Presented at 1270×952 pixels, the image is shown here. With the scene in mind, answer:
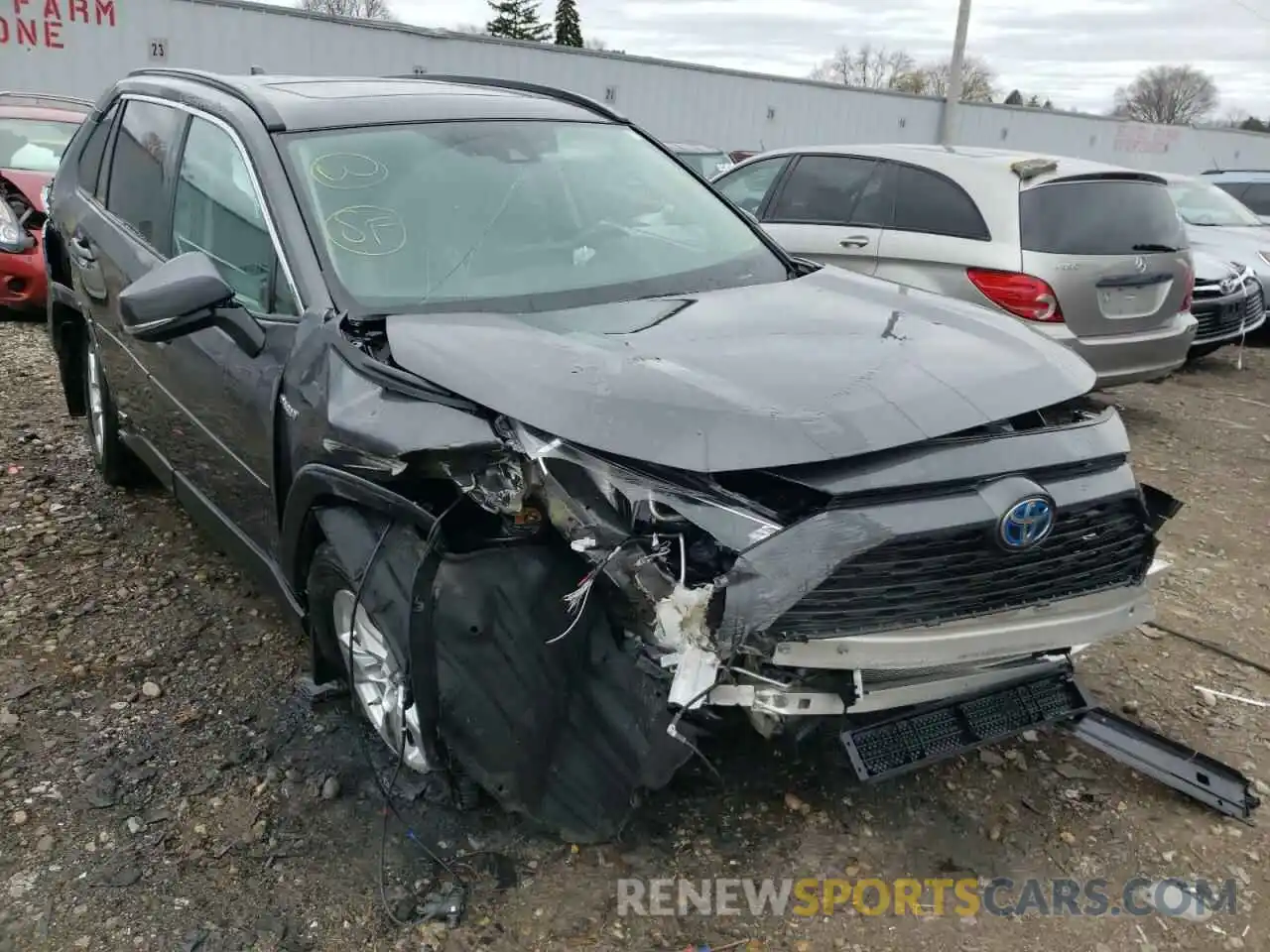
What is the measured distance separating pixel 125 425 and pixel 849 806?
3403 millimetres

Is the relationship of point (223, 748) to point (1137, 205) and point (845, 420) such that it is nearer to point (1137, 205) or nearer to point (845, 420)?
point (845, 420)

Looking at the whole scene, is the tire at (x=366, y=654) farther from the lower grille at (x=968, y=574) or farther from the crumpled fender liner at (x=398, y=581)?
the lower grille at (x=968, y=574)

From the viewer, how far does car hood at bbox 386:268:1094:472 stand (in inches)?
86.5

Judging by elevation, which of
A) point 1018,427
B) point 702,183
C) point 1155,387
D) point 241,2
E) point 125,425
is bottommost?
point 1155,387

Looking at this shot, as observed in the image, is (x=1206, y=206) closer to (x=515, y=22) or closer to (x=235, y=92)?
(x=235, y=92)

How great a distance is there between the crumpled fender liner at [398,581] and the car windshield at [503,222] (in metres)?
0.60

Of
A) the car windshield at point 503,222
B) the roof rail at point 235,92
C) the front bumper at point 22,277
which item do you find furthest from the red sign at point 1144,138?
the roof rail at point 235,92

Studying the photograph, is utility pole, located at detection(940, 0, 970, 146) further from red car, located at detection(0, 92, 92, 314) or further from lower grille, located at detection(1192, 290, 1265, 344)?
red car, located at detection(0, 92, 92, 314)

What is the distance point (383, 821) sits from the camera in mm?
2707

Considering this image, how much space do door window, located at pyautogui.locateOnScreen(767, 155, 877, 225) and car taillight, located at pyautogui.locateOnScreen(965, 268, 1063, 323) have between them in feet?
3.91

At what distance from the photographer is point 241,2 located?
15727mm

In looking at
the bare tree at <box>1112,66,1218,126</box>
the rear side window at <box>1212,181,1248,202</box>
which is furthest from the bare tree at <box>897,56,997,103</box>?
the rear side window at <box>1212,181,1248,202</box>

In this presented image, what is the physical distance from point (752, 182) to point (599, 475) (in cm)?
577

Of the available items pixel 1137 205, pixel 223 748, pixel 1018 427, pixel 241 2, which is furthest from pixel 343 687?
pixel 241 2
